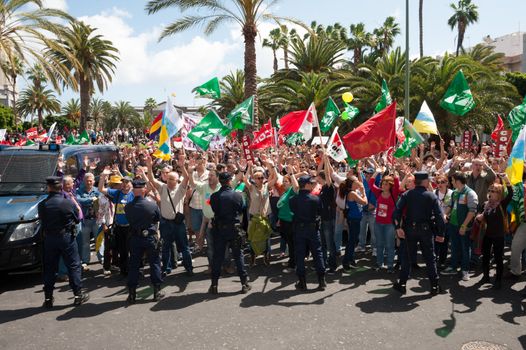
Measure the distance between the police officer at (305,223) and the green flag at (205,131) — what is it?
3.66 m

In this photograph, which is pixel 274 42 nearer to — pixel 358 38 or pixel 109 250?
pixel 358 38

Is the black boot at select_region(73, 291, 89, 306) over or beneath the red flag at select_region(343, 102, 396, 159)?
beneath

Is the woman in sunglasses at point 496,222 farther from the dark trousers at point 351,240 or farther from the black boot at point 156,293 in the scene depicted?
the black boot at point 156,293

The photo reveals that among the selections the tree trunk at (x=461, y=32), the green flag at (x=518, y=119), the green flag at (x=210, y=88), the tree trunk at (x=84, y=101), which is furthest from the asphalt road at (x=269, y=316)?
the tree trunk at (x=461, y=32)

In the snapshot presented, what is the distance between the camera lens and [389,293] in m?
6.43

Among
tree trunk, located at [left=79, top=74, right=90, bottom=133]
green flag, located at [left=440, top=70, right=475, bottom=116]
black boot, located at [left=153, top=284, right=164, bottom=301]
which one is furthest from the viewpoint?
tree trunk, located at [left=79, top=74, right=90, bottom=133]

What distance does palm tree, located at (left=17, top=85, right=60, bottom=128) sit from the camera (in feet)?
195

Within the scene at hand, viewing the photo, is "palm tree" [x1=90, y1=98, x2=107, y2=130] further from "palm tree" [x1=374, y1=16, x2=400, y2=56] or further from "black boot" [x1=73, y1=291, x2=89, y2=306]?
"black boot" [x1=73, y1=291, x2=89, y2=306]

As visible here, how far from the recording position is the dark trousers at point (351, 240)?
7652 mm

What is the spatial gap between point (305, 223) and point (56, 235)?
3.36 m

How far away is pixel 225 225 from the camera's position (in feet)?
21.2

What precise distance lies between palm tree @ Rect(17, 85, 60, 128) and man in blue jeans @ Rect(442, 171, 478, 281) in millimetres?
61289

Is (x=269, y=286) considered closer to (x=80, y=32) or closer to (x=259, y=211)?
(x=259, y=211)

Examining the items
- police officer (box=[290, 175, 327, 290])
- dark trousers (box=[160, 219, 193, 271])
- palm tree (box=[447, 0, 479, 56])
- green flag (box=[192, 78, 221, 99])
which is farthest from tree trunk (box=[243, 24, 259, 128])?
palm tree (box=[447, 0, 479, 56])
